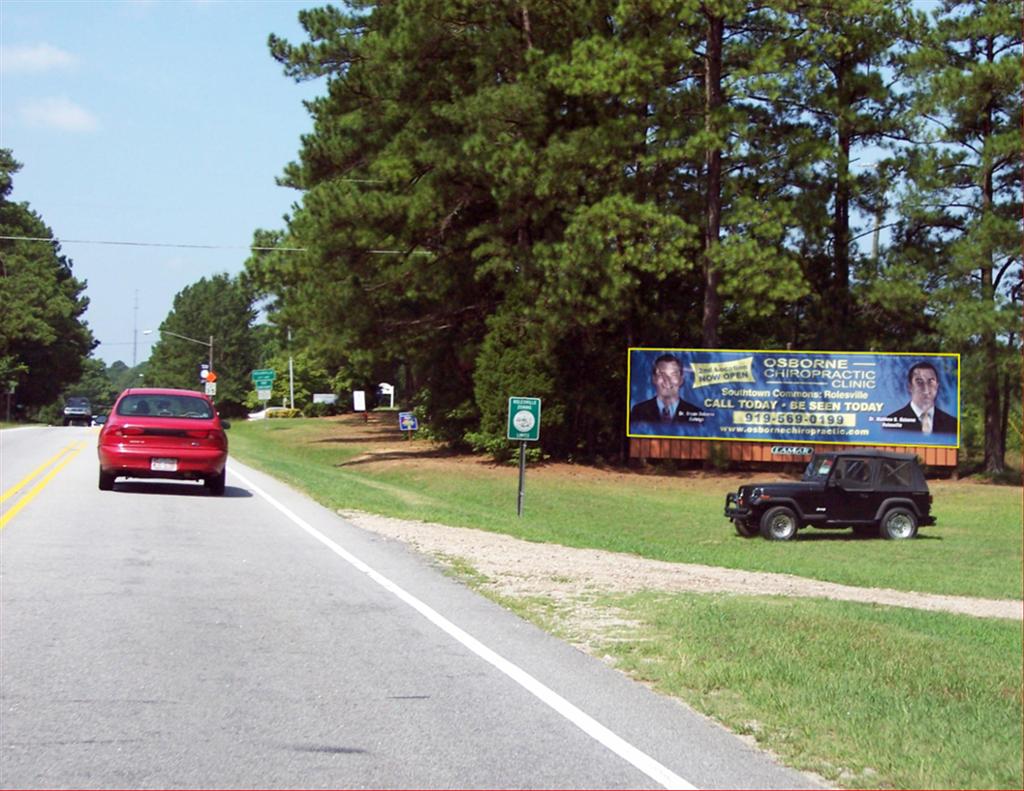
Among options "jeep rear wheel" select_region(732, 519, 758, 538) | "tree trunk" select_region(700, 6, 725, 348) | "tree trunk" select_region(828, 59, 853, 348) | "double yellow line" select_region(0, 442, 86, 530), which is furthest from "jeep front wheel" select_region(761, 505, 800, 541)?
"tree trunk" select_region(828, 59, 853, 348)

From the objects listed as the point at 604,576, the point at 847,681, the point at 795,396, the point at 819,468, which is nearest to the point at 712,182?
the point at 795,396

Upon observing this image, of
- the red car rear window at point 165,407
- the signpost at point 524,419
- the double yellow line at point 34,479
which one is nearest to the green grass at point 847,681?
the double yellow line at point 34,479

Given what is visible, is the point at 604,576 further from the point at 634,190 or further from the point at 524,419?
the point at 634,190

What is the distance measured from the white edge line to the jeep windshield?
14900 mm

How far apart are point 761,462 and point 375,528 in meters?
23.2

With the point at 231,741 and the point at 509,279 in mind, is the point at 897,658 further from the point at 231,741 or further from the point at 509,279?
the point at 509,279

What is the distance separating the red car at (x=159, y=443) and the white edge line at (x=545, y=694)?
802cm

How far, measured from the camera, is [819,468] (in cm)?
2741

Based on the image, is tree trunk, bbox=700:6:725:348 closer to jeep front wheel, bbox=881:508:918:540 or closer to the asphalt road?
jeep front wheel, bbox=881:508:918:540

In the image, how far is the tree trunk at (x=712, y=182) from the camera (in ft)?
124

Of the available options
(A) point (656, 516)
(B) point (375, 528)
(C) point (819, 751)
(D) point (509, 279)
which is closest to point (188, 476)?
(B) point (375, 528)

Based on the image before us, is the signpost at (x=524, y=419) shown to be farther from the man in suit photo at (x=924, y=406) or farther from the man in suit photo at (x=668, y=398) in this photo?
the man in suit photo at (x=924, y=406)

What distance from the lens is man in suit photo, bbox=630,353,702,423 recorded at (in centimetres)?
3788

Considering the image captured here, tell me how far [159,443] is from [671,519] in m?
13.2
